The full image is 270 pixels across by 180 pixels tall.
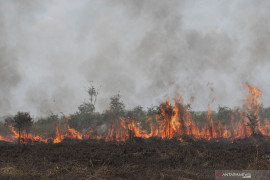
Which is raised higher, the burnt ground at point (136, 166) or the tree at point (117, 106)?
the tree at point (117, 106)

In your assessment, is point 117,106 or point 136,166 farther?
point 117,106

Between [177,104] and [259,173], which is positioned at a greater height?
[177,104]

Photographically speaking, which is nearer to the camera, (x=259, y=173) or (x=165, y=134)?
(x=259, y=173)

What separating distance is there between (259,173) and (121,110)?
2713cm

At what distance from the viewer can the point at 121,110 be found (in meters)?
34.1

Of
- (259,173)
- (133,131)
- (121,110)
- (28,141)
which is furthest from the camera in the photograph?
(121,110)

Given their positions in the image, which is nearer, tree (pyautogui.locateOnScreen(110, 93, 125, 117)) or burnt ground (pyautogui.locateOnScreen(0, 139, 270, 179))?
burnt ground (pyautogui.locateOnScreen(0, 139, 270, 179))

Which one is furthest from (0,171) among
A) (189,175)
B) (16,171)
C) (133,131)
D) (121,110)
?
(121,110)

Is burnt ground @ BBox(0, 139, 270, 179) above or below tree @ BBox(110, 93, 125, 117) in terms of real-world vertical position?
below

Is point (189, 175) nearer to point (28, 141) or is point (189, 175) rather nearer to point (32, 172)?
point (32, 172)

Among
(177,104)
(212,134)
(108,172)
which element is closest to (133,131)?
(177,104)

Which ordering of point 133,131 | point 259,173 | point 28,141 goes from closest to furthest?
point 259,173 → point 133,131 → point 28,141

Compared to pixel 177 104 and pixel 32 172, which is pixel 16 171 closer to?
pixel 32 172

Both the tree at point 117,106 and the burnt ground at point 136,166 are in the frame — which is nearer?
the burnt ground at point 136,166
